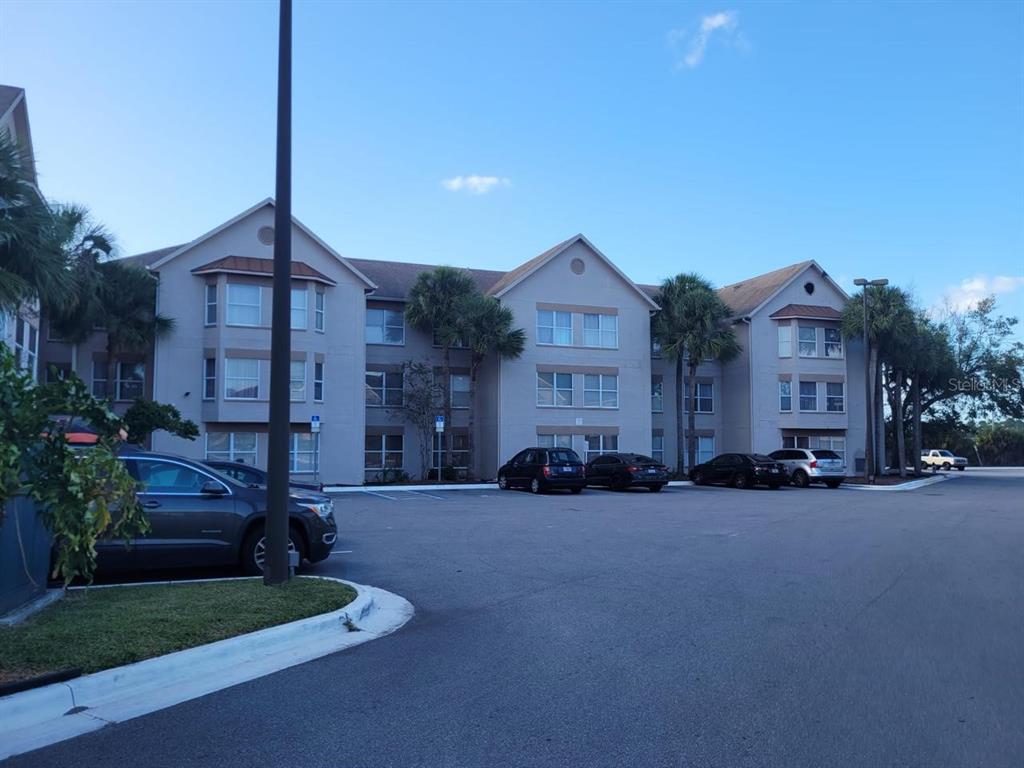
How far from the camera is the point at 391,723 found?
17.6 feet

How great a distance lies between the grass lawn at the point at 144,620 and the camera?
20.8 ft

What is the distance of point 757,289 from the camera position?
44.4 metres

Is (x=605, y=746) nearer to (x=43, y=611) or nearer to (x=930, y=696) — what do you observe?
(x=930, y=696)

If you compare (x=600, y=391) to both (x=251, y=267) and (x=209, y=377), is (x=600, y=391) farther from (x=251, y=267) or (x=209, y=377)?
(x=209, y=377)

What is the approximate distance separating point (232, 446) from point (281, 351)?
2341 centimetres

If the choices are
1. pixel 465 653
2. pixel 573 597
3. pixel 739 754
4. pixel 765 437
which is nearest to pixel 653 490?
pixel 765 437

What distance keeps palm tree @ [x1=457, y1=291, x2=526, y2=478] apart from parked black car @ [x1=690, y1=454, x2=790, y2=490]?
947cm

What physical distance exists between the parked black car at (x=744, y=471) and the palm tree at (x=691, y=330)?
457cm

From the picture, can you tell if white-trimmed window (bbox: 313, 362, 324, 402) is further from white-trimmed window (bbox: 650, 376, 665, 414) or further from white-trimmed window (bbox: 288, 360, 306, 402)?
white-trimmed window (bbox: 650, 376, 665, 414)

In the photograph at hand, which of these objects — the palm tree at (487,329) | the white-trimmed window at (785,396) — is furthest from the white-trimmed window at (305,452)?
the white-trimmed window at (785,396)

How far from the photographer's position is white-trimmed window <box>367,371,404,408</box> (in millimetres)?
36750

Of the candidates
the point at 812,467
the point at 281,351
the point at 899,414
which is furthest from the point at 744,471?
the point at 281,351

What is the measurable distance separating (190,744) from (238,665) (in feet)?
5.69

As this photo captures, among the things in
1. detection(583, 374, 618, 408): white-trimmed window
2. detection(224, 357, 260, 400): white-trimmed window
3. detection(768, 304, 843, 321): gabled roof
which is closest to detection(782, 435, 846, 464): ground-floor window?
detection(768, 304, 843, 321): gabled roof
